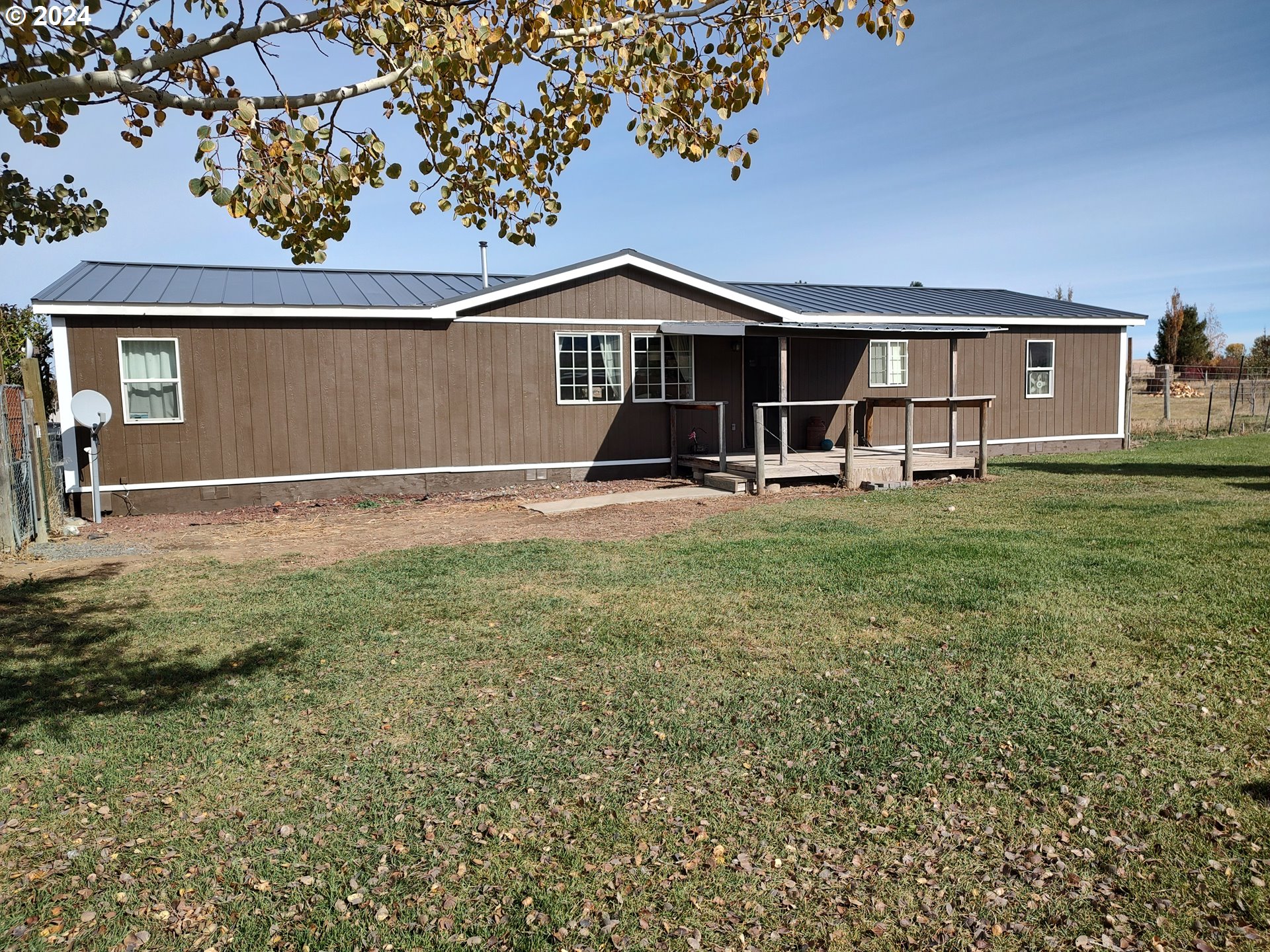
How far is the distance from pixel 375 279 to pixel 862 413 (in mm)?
9293

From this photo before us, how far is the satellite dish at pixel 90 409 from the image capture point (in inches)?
424

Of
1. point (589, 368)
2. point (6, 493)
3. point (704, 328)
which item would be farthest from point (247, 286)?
point (704, 328)

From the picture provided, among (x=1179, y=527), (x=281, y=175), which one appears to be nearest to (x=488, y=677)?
(x=281, y=175)

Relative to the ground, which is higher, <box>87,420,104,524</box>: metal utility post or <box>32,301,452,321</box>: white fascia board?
<box>32,301,452,321</box>: white fascia board

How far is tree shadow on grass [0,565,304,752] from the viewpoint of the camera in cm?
453

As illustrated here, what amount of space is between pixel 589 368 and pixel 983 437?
6.33m

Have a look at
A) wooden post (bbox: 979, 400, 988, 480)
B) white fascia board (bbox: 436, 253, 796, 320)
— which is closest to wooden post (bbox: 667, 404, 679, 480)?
white fascia board (bbox: 436, 253, 796, 320)

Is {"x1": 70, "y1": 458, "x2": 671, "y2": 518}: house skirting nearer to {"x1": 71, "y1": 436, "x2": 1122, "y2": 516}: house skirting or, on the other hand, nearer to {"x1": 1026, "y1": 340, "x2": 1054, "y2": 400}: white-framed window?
{"x1": 71, "y1": 436, "x2": 1122, "y2": 516}: house skirting

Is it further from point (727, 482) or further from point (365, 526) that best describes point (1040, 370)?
point (365, 526)

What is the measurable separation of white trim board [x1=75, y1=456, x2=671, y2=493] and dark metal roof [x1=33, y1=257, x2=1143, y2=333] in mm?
2402

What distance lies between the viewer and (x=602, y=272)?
13.9 metres

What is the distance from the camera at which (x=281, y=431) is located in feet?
40.4

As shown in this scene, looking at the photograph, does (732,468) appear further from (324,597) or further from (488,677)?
(488,677)

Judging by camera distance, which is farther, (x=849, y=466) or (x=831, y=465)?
(x=831, y=465)
